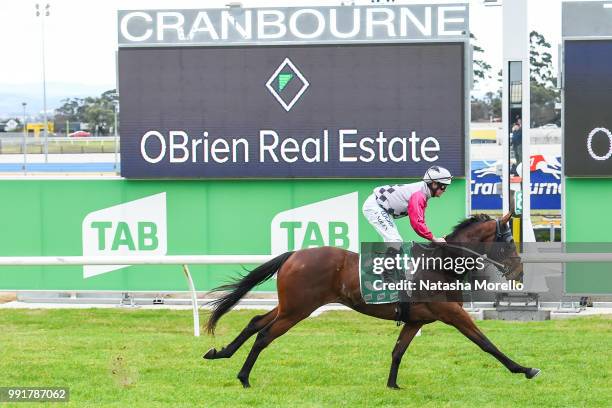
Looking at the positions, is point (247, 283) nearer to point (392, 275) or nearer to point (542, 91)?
point (392, 275)

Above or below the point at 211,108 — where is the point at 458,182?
below

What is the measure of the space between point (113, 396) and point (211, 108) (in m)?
5.02

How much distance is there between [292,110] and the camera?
460 inches

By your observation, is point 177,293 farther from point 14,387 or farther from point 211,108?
point 14,387

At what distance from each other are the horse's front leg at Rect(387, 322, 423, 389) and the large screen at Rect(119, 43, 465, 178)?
3.77 metres

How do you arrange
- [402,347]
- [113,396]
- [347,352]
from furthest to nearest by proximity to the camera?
[347,352]
[402,347]
[113,396]

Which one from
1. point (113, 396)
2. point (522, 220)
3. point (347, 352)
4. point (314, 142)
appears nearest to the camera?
point (113, 396)

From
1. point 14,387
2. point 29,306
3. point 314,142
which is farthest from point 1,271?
point 14,387

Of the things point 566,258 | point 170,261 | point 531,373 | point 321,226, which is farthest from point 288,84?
point 531,373

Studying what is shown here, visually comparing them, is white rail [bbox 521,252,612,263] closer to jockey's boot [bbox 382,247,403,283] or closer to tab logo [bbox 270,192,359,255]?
tab logo [bbox 270,192,359,255]

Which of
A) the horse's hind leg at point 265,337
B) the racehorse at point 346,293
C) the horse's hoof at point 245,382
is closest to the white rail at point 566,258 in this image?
the racehorse at point 346,293

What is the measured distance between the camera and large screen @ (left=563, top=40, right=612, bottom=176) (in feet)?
37.2

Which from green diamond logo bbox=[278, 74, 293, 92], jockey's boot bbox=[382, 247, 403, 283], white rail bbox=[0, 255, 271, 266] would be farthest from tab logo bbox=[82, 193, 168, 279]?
jockey's boot bbox=[382, 247, 403, 283]

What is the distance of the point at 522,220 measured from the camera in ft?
36.0
